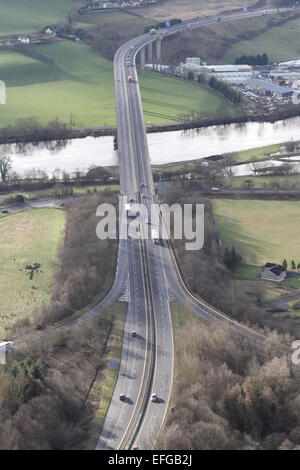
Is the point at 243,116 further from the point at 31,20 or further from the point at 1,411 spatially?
the point at 1,411

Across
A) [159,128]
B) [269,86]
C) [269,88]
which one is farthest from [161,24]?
[159,128]

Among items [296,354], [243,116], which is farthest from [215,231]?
[243,116]

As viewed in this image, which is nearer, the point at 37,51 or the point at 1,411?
the point at 1,411

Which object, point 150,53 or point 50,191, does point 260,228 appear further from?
point 150,53

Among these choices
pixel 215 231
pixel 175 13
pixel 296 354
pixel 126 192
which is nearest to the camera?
pixel 296 354

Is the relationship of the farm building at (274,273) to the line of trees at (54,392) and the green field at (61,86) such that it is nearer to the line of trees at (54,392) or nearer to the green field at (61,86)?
the line of trees at (54,392)

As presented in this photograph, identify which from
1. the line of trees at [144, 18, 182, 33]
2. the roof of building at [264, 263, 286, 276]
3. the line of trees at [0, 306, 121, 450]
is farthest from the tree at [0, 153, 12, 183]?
the line of trees at [144, 18, 182, 33]
